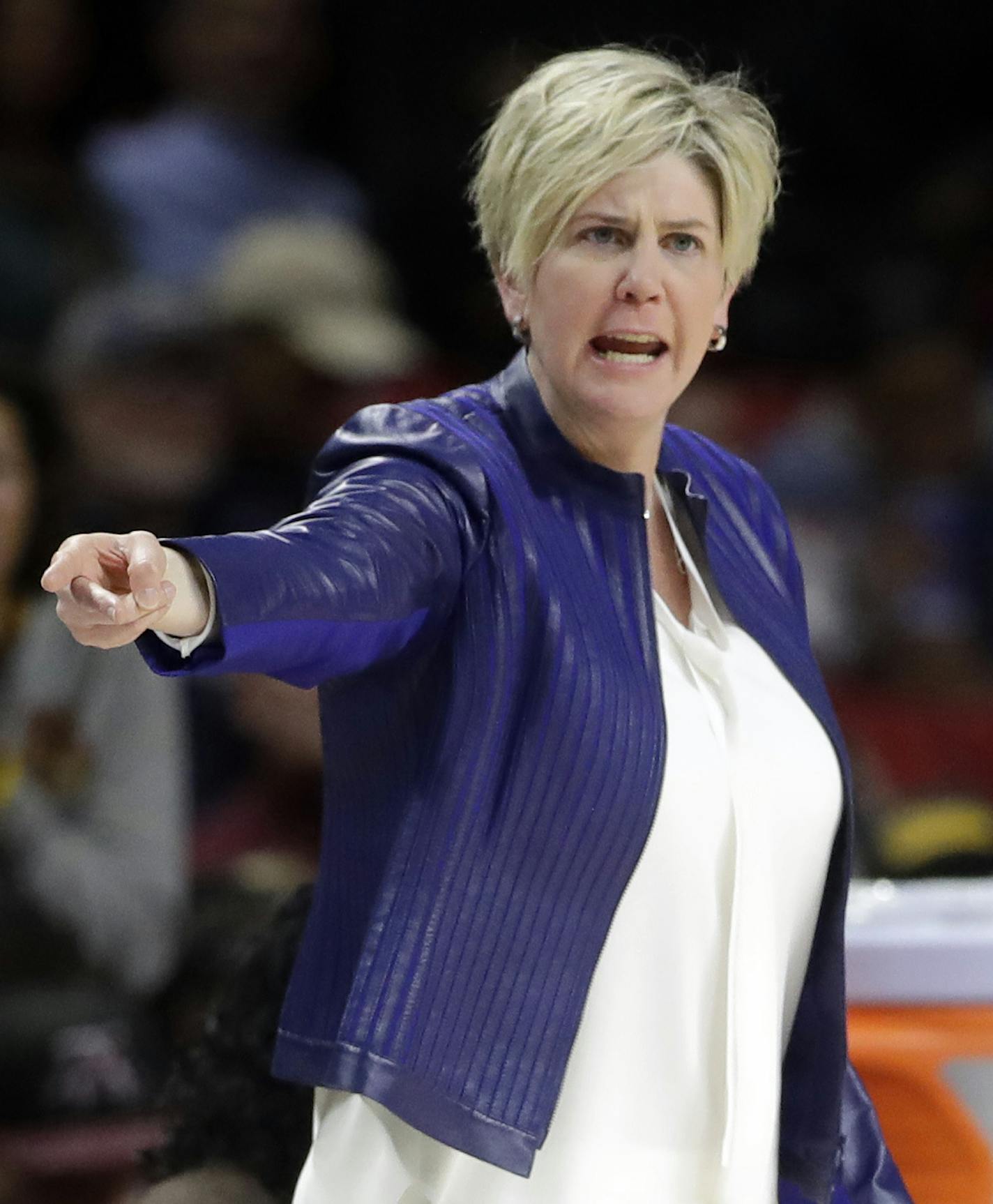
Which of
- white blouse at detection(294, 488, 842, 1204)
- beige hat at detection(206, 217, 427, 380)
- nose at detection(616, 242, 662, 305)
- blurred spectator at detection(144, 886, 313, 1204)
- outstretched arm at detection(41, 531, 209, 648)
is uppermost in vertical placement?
beige hat at detection(206, 217, 427, 380)

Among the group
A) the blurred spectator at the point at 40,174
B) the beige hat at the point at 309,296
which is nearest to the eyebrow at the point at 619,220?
the blurred spectator at the point at 40,174

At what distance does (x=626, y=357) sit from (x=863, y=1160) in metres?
0.60

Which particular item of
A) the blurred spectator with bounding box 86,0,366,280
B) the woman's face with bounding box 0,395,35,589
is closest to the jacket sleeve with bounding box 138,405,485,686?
the woman's face with bounding box 0,395,35,589

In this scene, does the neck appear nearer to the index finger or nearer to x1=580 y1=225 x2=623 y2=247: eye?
x1=580 y1=225 x2=623 y2=247: eye

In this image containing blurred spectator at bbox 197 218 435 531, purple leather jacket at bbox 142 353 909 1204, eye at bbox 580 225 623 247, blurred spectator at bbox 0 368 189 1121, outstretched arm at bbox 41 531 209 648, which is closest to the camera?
outstretched arm at bbox 41 531 209 648

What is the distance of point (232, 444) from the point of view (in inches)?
137

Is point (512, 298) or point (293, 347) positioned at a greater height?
point (293, 347)

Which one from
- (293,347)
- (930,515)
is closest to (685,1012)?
(293,347)

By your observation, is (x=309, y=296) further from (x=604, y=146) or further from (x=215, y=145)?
(x=604, y=146)

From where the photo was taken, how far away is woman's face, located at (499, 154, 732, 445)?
1.30m

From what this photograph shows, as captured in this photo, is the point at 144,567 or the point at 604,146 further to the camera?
the point at 604,146

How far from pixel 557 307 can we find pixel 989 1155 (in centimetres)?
77

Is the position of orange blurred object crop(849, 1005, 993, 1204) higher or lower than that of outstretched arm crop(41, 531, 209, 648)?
lower

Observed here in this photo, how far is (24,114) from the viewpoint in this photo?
3799 mm
